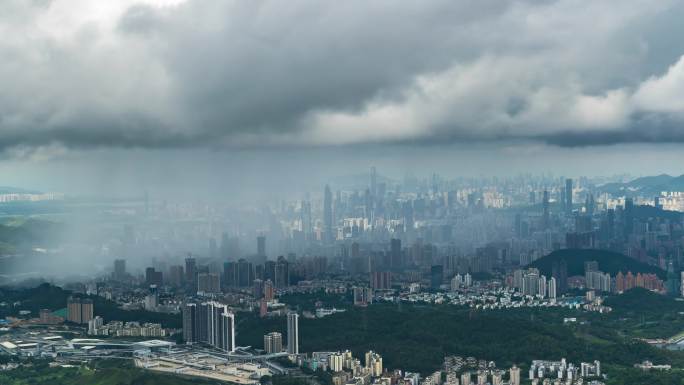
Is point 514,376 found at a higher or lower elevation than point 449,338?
lower

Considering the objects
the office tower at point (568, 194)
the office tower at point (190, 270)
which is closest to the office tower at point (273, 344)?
the office tower at point (190, 270)

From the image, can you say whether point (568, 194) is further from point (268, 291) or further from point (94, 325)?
point (94, 325)

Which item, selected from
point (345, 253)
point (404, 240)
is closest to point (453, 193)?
point (404, 240)

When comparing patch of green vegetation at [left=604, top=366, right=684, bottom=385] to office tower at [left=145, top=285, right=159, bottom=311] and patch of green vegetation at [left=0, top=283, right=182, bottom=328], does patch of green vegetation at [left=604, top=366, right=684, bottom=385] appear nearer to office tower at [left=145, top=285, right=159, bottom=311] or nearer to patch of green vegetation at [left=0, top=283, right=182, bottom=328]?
patch of green vegetation at [left=0, top=283, right=182, bottom=328]

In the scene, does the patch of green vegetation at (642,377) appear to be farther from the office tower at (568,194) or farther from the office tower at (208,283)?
the office tower at (568,194)

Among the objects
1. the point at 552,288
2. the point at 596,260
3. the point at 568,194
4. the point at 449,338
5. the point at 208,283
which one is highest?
the point at 568,194

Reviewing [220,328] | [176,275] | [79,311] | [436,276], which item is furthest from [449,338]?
[176,275]

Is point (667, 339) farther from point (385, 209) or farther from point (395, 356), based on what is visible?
point (385, 209)
